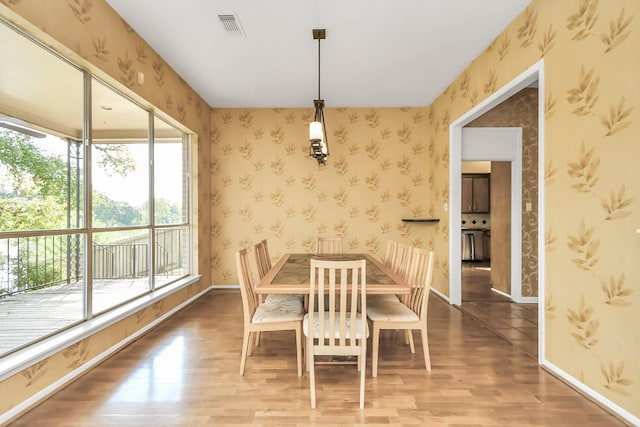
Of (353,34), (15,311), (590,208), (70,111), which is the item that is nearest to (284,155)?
(353,34)

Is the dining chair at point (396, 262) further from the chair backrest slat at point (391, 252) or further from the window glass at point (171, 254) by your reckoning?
the window glass at point (171, 254)

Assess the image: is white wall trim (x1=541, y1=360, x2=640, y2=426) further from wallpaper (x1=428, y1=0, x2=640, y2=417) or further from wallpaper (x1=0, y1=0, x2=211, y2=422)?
wallpaper (x1=0, y1=0, x2=211, y2=422)

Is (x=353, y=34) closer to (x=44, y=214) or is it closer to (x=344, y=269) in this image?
(x=344, y=269)

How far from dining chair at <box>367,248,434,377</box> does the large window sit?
2271mm

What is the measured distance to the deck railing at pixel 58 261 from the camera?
2070 mm

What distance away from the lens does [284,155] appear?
5.00 metres

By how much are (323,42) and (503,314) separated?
11.8ft

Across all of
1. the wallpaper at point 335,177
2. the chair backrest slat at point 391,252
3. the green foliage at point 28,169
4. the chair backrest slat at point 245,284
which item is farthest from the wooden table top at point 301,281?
the wallpaper at point 335,177

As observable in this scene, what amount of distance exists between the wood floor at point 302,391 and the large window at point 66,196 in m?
0.55

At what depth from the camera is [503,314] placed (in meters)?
3.66

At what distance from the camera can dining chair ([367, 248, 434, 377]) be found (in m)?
2.31

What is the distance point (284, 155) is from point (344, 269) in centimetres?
347

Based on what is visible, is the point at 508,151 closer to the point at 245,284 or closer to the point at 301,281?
the point at 301,281

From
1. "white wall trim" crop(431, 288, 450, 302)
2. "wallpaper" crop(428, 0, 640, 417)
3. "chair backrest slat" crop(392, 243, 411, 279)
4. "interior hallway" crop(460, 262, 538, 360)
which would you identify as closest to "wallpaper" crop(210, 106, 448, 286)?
"white wall trim" crop(431, 288, 450, 302)
